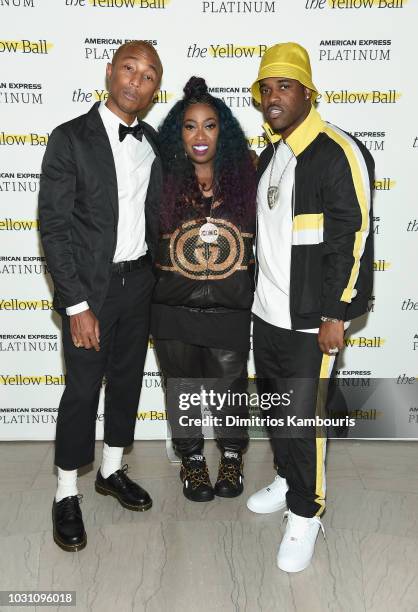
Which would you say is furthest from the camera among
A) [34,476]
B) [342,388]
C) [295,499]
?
[342,388]

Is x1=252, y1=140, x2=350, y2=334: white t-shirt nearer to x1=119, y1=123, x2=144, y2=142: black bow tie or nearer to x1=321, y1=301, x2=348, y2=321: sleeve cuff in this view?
x1=321, y1=301, x2=348, y2=321: sleeve cuff

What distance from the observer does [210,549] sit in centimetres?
247

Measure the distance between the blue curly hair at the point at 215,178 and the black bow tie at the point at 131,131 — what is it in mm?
146

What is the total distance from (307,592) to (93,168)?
5.85 feet

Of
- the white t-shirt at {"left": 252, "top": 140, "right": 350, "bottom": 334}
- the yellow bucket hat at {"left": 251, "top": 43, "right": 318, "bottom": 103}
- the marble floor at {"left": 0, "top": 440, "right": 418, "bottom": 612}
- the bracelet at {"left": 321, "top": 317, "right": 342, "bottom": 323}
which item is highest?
the yellow bucket hat at {"left": 251, "top": 43, "right": 318, "bottom": 103}

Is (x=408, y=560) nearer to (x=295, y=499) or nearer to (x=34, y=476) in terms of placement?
(x=295, y=499)

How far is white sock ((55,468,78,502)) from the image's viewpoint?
2.58m

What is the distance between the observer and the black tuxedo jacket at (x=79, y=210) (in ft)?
7.42

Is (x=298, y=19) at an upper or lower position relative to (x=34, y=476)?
upper

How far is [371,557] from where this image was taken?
2428 millimetres

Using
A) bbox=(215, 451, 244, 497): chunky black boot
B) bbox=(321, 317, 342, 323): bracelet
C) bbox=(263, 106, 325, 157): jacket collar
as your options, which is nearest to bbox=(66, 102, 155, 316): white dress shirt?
bbox=(263, 106, 325, 157): jacket collar

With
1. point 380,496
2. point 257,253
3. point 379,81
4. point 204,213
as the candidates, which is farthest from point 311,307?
point 379,81

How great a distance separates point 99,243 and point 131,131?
0.47 m

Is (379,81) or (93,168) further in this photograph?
(379,81)
